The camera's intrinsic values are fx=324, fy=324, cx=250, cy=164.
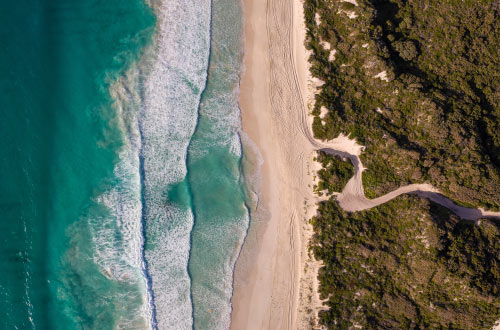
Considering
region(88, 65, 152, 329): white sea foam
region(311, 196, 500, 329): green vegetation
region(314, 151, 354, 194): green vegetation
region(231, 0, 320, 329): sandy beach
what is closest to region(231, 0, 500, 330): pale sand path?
region(231, 0, 320, 329): sandy beach

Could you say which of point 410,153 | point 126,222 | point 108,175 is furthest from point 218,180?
point 410,153

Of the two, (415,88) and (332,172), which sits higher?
(415,88)

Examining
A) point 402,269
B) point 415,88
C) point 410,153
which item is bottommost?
point 402,269

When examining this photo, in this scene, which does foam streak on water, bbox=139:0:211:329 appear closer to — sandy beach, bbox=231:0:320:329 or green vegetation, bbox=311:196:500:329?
sandy beach, bbox=231:0:320:329

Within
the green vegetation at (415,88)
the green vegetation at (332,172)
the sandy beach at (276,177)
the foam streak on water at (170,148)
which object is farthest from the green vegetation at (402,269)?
the foam streak on water at (170,148)

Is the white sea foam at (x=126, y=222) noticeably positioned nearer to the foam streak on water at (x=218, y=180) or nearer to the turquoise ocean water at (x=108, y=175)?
the turquoise ocean water at (x=108, y=175)

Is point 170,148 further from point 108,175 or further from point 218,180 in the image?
point 108,175
